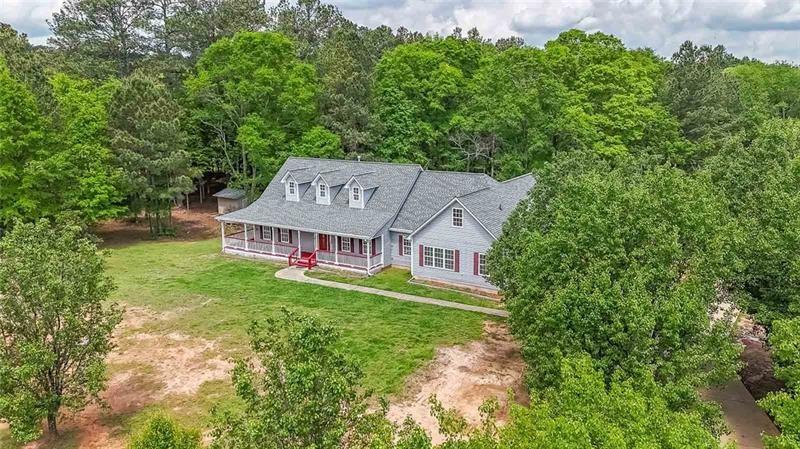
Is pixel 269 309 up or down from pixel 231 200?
down

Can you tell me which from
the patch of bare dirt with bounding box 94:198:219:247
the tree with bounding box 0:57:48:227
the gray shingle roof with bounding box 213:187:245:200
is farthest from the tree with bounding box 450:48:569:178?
the tree with bounding box 0:57:48:227

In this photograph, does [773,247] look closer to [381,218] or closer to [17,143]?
[381,218]

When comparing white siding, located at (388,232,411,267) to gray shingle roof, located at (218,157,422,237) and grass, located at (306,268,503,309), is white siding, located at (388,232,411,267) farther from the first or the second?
gray shingle roof, located at (218,157,422,237)

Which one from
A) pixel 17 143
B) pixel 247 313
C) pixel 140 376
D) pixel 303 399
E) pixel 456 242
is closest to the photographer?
pixel 303 399

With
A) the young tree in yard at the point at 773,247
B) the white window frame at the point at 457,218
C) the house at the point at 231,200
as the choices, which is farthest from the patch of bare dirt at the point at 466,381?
the house at the point at 231,200

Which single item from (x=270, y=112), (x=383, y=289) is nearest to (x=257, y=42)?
(x=270, y=112)

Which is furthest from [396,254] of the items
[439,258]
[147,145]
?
[147,145]
